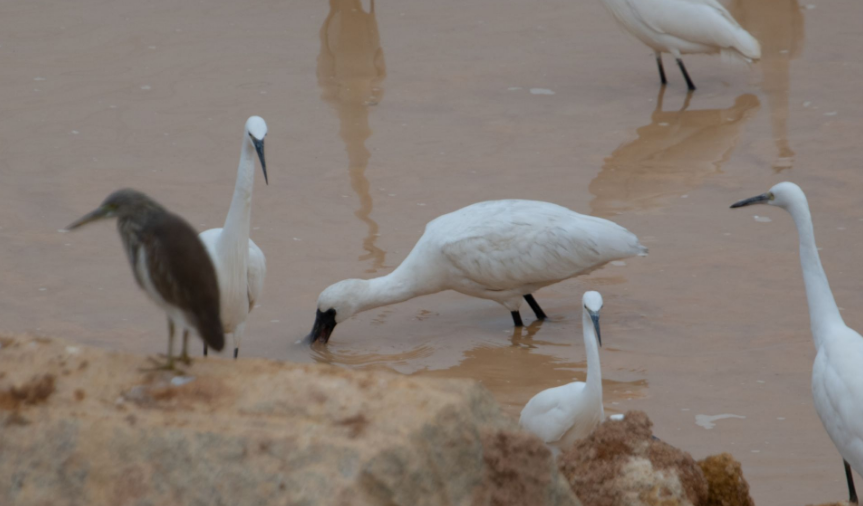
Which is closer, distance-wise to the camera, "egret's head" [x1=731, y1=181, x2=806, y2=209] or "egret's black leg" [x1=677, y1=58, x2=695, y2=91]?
"egret's head" [x1=731, y1=181, x2=806, y2=209]

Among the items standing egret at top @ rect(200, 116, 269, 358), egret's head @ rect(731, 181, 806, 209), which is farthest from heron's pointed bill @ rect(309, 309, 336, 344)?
egret's head @ rect(731, 181, 806, 209)

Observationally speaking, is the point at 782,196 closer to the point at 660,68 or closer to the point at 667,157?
the point at 667,157

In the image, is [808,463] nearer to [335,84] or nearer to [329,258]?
[329,258]

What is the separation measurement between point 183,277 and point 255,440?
2.67 ft

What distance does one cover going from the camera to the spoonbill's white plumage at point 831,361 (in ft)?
16.2

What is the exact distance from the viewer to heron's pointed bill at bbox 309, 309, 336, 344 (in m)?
7.59

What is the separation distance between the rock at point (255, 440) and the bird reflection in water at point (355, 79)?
205 inches

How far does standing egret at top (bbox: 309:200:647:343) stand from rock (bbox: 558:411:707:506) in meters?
3.32

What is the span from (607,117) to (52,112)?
6.23 m

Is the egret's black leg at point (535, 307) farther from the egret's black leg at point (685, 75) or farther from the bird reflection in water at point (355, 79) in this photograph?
the egret's black leg at point (685, 75)

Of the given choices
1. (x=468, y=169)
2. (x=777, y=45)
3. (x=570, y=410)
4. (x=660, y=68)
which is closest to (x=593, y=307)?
(x=570, y=410)

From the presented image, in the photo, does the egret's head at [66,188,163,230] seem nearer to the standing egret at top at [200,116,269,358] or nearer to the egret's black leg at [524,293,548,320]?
the standing egret at top at [200,116,269,358]

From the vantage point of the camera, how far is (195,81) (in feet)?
42.6

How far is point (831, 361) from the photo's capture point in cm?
529
